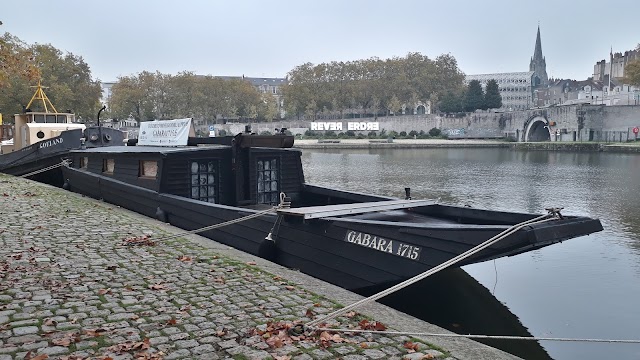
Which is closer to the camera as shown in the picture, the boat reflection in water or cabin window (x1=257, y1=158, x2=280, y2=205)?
the boat reflection in water

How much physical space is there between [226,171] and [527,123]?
81.8 m

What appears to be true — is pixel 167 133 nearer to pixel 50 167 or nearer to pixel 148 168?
pixel 148 168

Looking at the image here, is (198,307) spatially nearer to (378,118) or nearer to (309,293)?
(309,293)

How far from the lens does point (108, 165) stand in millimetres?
17531

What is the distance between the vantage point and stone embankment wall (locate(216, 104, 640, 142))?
74.4 metres

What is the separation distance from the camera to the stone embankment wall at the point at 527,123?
2931 inches

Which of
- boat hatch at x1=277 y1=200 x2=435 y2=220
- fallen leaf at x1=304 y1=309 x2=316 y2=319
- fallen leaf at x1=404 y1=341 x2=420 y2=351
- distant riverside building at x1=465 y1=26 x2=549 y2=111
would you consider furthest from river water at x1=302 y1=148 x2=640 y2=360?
distant riverside building at x1=465 y1=26 x2=549 y2=111

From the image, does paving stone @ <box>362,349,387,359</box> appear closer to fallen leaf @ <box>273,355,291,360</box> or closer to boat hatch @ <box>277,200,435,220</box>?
fallen leaf @ <box>273,355,291,360</box>

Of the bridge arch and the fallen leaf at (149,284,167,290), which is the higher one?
the bridge arch

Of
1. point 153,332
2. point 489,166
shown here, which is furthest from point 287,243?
point 489,166

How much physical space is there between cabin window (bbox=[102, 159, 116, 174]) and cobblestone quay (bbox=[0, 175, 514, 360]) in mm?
6086

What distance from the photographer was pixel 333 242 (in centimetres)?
952

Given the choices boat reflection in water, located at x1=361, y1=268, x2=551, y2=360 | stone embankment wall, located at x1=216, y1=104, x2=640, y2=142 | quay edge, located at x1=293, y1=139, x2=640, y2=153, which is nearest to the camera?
boat reflection in water, located at x1=361, y1=268, x2=551, y2=360

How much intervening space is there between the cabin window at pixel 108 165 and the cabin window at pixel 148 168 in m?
2.48
